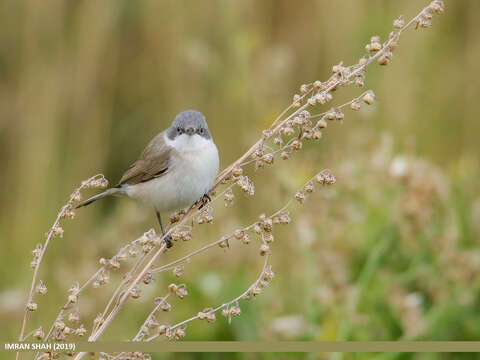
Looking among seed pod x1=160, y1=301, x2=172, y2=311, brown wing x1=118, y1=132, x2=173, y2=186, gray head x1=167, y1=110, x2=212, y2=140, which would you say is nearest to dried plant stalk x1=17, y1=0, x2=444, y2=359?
seed pod x1=160, y1=301, x2=172, y2=311

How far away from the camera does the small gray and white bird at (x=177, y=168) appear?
284 cm

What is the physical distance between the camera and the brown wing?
3145 mm

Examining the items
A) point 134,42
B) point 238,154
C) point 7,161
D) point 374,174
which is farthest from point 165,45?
point 374,174

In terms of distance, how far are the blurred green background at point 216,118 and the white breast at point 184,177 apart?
1.31ft

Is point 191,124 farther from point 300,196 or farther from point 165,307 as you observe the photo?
point 165,307

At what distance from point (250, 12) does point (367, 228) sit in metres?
2.25

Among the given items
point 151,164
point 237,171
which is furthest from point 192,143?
point 237,171

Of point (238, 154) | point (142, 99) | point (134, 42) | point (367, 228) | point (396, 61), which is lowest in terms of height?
point (367, 228)

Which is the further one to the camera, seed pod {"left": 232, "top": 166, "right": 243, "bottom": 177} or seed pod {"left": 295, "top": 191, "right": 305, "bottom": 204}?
seed pod {"left": 232, "top": 166, "right": 243, "bottom": 177}

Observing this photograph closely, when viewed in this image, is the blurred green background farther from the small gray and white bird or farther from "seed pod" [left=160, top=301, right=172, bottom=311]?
"seed pod" [left=160, top=301, right=172, bottom=311]

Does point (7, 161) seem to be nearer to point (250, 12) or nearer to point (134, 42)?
point (134, 42)

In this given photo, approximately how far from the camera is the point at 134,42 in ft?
17.8

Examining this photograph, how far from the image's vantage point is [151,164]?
3.19 m

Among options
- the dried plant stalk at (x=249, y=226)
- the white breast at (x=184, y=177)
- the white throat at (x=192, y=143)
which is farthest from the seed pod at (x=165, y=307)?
the white throat at (x=192, y=143)
